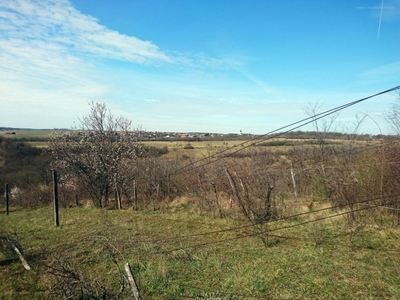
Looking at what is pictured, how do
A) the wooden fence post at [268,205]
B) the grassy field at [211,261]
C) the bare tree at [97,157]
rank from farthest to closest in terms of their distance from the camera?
the bare tree at [97,157]
the wooden fence post at [268,205]
the grassy field at [211,261]

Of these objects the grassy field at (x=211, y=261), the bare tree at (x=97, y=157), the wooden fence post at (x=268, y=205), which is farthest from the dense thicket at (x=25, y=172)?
the wooden fence post at (x=268, y=205)

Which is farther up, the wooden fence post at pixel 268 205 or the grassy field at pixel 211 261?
the wooden fence post at pixel 268 205

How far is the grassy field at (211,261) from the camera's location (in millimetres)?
4914

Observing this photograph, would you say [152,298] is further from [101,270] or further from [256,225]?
[256,225]

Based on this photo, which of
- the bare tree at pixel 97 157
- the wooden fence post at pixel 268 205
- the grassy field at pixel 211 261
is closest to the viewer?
the grassy field at pixel 211 261

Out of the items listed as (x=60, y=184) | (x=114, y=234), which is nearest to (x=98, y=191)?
(x=60, y=184)

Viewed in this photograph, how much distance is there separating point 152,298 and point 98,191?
41.0 feet

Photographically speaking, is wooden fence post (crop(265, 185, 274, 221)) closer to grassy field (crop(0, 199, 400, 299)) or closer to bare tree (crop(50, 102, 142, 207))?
grassy field (crop(0, 199, 400, 299))

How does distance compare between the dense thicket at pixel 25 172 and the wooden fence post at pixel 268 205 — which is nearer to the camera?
the wooden fence post at pixel 268 205

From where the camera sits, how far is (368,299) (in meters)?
4.54

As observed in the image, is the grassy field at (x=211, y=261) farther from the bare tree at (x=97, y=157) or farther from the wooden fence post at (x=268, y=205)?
the bare tree at (x=97, y=157)

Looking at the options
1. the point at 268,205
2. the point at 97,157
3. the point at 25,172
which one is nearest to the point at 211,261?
the point at 268,205

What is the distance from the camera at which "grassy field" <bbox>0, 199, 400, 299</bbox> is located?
16.1 ft

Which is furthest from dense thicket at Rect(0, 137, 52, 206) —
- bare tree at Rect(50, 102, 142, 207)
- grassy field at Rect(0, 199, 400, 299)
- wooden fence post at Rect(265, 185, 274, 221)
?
wooden fence post at Rect(265, 185, 274, 221)
